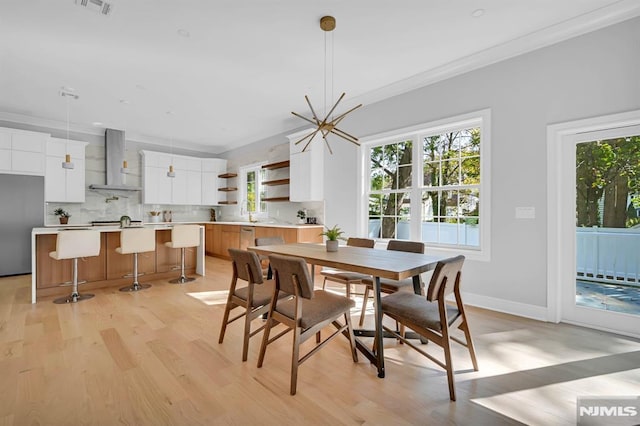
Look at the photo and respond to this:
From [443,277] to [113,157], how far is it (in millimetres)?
7125

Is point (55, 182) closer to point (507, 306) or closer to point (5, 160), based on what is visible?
point (5, 160)

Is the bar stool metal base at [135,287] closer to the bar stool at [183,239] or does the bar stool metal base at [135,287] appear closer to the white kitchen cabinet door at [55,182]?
the bar stool at [183,239]

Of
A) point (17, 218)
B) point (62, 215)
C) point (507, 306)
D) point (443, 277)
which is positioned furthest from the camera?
point (62, 215)

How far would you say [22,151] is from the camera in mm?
5242

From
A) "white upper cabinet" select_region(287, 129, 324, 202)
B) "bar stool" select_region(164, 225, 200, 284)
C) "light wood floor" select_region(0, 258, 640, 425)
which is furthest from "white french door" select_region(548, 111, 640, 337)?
"bar stool" select_region(164, 225, 200, 284)

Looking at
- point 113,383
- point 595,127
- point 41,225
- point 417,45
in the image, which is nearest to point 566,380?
point 595,127

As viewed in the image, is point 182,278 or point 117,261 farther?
point 182,278

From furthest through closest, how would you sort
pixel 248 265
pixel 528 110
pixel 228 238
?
pixel 228 238, pixel 528 110, pixel 248 265

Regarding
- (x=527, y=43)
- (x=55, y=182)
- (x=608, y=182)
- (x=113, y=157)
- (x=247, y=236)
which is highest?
(x=527, y=43)

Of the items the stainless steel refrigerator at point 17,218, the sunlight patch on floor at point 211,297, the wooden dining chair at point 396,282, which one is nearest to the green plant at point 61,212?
the stainless steel refrigerator at point 17,218

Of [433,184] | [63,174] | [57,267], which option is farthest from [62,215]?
[433,184]

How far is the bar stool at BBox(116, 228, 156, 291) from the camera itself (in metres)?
4.18

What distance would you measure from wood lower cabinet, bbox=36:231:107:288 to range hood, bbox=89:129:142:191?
263cm

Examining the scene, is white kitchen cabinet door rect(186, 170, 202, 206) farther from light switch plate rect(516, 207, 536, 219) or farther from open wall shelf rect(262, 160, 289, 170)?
light switch plate rect(516, 207, 536, 219)
